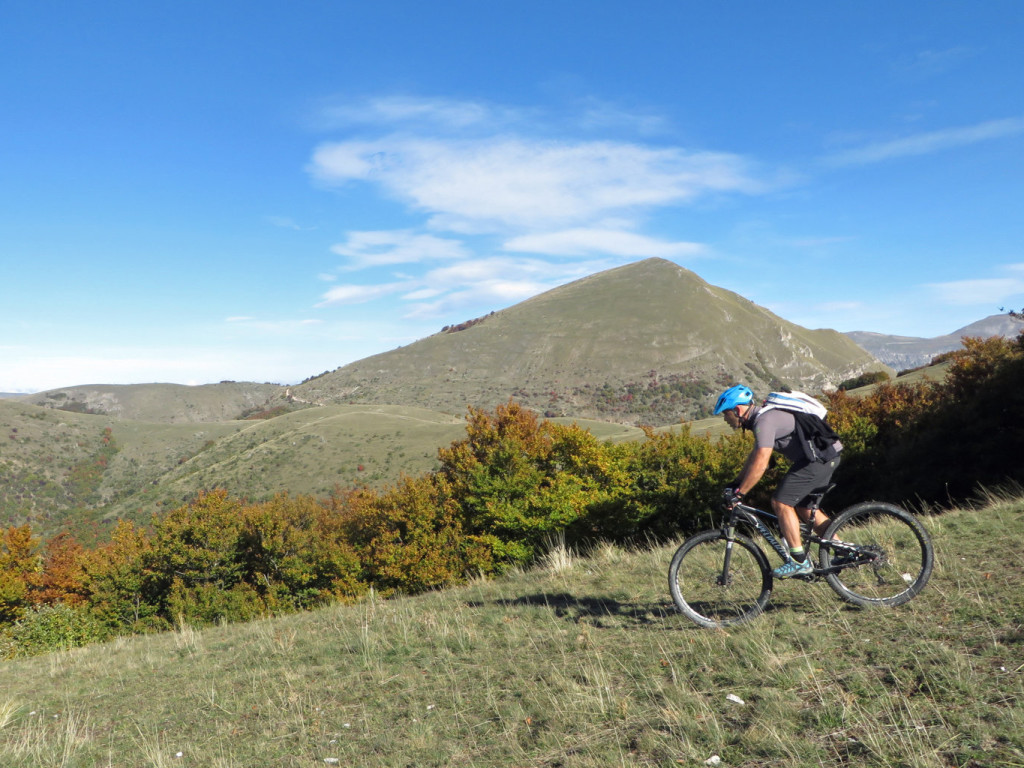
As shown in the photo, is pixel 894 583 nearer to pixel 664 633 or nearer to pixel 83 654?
pixel 664 633

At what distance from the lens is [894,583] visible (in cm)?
592

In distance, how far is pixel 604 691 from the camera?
499 cm

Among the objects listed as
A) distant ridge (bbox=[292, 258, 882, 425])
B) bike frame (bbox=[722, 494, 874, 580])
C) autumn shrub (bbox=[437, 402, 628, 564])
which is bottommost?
autumn shrub (bbox=[437, 402, 628, 564])

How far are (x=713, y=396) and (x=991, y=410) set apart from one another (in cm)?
13151

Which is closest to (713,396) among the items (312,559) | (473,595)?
(312,559)

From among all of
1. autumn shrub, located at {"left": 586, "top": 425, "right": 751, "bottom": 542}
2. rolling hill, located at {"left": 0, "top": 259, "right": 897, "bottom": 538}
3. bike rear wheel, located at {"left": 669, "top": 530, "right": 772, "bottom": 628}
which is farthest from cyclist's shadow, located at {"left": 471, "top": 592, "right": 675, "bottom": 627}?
rolling hill, located at {"left": 0, "top": 259, "right": 897, "bottom": 538}

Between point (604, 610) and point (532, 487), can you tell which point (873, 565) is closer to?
point (604, 610)

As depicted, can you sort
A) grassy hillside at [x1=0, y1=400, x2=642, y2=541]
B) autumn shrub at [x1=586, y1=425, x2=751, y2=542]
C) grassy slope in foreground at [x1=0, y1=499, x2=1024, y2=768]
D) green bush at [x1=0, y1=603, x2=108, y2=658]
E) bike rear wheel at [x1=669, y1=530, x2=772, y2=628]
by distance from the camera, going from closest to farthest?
grassy slope in foreground at [x1=0, y1=499, x2=1024, y2=768] → bike rear wheel at [x1=669, y1=530, x2=772, y2=628] → autumn shrub at [x1=586, y1=425, x2=751, y2=542] → green bush at [x1=0, y1=603, x2=108, y2=658] → grassy hillside at [x1=0, y1=400, x2=642, y2=541]

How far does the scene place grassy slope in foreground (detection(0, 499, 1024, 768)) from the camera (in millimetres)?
3889

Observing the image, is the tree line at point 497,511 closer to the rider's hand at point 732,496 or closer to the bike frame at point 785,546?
the bike frame at point 785,546

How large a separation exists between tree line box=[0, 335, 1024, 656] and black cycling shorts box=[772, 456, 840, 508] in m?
8.06

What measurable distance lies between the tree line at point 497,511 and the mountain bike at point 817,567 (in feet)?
22.8

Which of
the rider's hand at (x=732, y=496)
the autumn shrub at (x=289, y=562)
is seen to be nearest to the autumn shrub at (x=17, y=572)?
the autumn shrub at (x=289, y=562)

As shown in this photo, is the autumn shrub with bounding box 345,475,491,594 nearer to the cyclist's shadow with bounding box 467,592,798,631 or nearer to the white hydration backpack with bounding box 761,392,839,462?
the cyclist's shadow with bounding box 467,592,798,631
